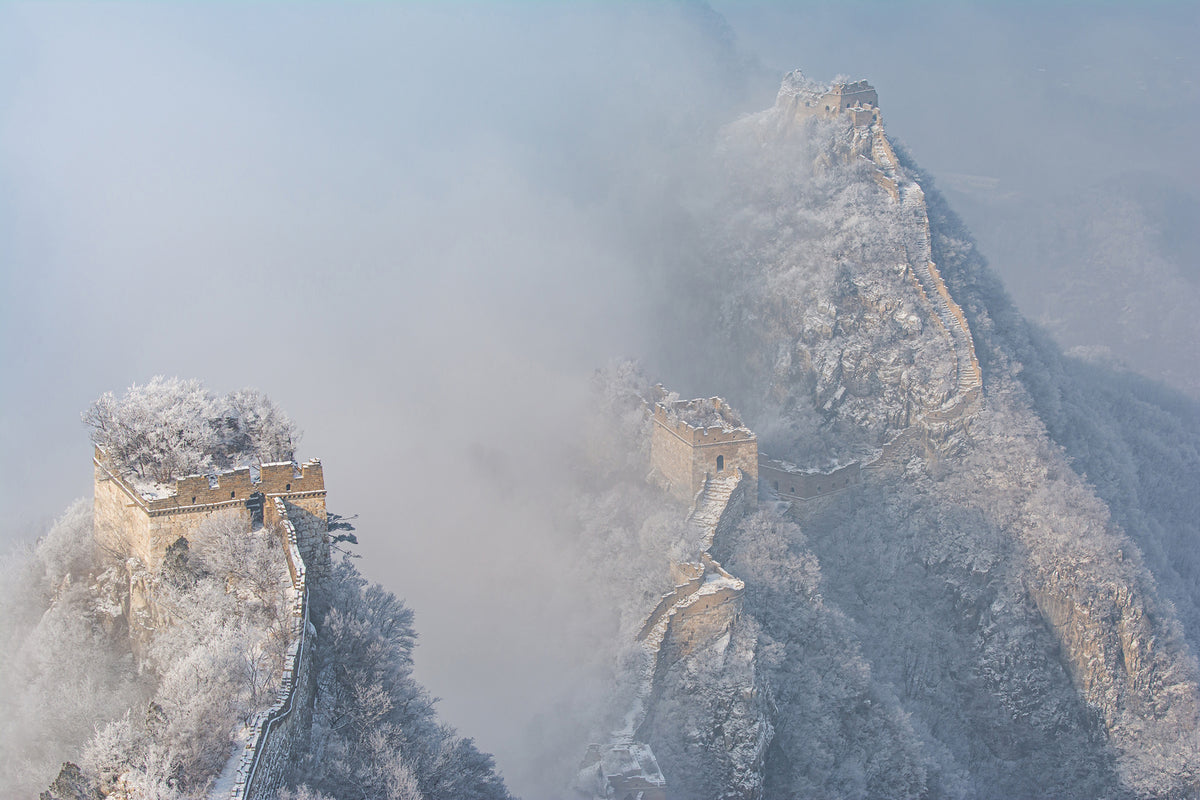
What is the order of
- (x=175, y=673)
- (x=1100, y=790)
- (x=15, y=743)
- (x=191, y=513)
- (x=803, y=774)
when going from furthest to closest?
(x=1100, y=790) → (x=803, y=774) → (x=191, y=513) → (x=15, y=743) → (x=175, y=673)

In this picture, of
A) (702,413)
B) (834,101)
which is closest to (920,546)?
(702,413)

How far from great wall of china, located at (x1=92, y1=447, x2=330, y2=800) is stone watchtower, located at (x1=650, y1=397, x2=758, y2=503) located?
1966 centimetres

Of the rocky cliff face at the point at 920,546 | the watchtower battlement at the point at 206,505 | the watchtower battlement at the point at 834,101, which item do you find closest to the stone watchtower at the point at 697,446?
the rocky cliff face at the point at 920,546

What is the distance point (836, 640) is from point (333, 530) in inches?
867

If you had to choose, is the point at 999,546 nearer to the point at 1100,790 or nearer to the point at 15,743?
the point at 1100,790

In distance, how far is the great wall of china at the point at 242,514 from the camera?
68.1 ft

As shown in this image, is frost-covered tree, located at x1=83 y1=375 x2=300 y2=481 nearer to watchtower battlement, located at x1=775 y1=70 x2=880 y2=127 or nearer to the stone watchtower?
the stone watchtower

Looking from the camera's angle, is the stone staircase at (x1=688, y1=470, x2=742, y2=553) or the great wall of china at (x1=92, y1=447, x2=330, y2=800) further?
the stone staircase at (x1=688, y1=470, x2=742, y2=553)

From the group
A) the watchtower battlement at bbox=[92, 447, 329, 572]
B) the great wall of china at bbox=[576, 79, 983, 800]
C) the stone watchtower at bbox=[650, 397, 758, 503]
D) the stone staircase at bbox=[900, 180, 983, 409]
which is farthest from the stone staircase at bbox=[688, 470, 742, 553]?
the watchtower battlement at bbox=[92, 447, 329, 572]

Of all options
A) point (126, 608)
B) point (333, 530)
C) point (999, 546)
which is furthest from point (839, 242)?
point (126, 608)

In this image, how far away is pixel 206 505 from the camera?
21.9 meters

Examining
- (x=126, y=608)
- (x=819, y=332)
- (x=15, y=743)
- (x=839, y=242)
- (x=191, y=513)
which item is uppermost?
(x=839, y=242)

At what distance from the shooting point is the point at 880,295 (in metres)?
48.4

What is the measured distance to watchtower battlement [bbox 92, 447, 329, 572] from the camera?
21656 mm
